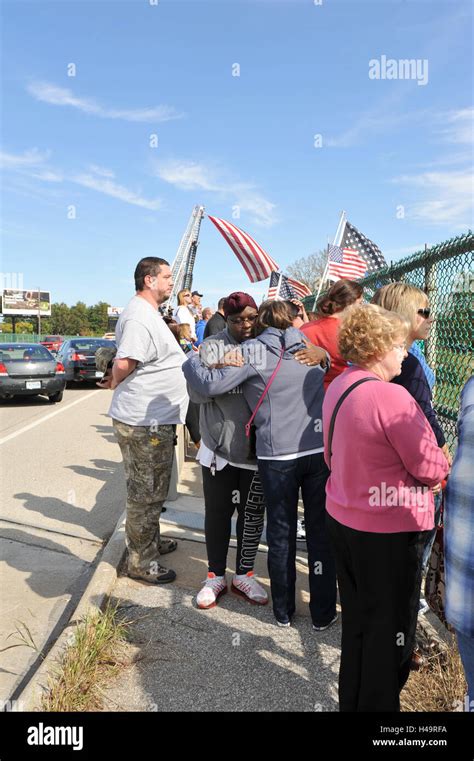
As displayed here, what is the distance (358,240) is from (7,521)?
18.0ft

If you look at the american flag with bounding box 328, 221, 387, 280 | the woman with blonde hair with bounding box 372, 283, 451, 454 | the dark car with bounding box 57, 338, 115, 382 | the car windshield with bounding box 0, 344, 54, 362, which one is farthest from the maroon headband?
the dark car with bounding box 57, 338, 115, 382

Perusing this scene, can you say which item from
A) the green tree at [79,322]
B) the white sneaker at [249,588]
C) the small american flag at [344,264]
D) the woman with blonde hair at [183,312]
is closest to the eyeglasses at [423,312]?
the white sneaker at [249,588]

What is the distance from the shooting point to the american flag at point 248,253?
8453 mm

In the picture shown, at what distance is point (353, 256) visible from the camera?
24.8ft

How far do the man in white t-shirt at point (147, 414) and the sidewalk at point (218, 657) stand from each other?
1.16ft

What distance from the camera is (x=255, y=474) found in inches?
142

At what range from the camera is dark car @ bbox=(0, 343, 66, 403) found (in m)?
13.5

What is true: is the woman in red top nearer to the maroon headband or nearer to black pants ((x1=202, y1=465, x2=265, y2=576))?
the maroon headband

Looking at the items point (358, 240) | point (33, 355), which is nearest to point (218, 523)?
point (358, 240)

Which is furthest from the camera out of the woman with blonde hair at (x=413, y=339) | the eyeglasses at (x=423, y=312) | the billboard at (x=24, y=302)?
the billboard at (x=24, y=302)

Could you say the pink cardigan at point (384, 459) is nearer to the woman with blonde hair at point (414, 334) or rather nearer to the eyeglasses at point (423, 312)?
the woman with blonde hair at point (414, 334)

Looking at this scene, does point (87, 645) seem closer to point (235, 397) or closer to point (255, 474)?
point (255, 474)

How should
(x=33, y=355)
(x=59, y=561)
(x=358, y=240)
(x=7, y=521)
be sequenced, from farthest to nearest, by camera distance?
1. (x=33, y=355)
2. (x=358, y=240)
3. (x=7, y=521)
4. (x=59, y=561)

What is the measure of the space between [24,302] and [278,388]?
96391mm
